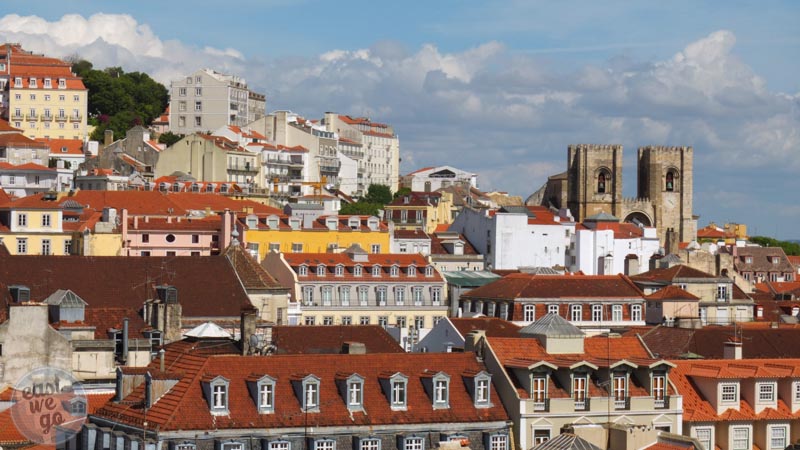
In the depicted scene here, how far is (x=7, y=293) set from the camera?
64.4m

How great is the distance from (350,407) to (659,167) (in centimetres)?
13427

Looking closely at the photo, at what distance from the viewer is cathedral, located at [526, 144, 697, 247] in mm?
173750

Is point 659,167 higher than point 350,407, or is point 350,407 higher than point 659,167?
point 659,167

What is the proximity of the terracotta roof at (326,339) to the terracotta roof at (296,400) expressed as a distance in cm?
1246

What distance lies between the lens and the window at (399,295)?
96.9 m

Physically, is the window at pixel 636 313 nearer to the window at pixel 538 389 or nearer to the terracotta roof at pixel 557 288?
the terracotta roof at pixel 557 288

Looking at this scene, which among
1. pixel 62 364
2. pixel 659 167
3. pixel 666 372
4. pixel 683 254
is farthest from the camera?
pixel 659 167

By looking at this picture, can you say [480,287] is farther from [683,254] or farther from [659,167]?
[659,167]

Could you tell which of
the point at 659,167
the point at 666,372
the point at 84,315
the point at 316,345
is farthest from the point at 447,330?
the point at 659,167

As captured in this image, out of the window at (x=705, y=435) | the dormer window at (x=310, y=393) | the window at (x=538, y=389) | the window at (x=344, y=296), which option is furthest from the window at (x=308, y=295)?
the dormer window at (x=310, y=393)

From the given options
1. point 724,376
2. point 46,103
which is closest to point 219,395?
point 724,376

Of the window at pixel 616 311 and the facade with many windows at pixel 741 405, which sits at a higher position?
the window at pixel 616 311

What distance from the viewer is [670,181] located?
586 feet

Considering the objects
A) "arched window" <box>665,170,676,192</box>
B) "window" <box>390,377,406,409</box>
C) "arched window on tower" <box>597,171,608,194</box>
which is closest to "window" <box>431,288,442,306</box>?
"window" <box>390,377,406,409</box>
